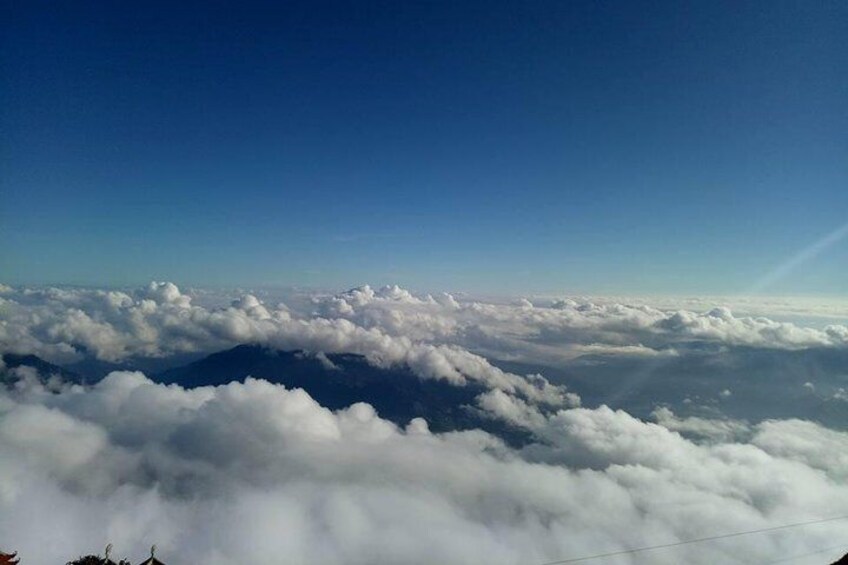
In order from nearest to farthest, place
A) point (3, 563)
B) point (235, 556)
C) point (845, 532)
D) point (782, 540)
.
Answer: point (3, 563) < point (845, 532) < point (782, 540) < point (235, 556)

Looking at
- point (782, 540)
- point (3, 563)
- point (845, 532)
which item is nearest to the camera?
point (3, 563)

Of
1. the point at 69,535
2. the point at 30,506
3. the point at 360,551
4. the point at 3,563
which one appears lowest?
the point at 360,551

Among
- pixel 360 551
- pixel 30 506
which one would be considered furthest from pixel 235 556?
pixel 30 506

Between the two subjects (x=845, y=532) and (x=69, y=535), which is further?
(x=69, y=535)

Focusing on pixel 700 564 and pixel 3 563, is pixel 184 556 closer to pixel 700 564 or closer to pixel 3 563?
pixel 3 563

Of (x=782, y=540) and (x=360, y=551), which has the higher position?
(x=782, y=540)

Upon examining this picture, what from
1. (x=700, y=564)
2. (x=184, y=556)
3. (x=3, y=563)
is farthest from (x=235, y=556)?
(x=700, y=564)

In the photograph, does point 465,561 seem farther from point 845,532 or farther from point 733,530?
point 845,532

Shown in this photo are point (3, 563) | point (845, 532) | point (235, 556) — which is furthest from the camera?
point (235, 556)

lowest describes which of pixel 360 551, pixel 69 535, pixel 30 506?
pixel 360 551
